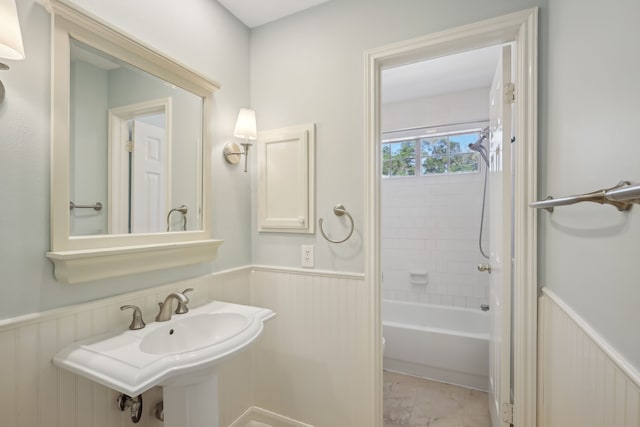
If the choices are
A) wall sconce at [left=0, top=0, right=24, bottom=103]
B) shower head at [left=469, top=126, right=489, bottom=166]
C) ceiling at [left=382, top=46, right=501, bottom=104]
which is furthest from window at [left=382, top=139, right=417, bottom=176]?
wall sconce at [left=0, top=0, right=24, bottom=103]

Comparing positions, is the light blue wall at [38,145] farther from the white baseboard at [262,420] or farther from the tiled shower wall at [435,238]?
the tiled shower wall at [435,238]

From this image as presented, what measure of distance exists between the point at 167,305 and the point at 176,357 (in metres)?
0.40

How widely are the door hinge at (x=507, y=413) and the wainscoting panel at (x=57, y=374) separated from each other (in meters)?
1.54

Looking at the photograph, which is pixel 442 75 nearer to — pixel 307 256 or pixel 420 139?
pixel 420 139

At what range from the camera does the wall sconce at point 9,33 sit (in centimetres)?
79

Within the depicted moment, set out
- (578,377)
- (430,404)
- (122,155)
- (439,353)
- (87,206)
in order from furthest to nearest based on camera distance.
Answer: (439,353) → (430,404) → (122,155) → (87,206) → (578,377)

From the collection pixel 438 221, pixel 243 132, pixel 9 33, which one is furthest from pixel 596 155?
pixel 438 221

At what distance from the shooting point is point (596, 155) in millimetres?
768

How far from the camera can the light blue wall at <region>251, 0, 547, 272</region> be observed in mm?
1513

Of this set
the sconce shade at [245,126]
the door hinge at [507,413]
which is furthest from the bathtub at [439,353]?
the sconce shade at [245,126]

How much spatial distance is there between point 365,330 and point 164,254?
103 centimetres

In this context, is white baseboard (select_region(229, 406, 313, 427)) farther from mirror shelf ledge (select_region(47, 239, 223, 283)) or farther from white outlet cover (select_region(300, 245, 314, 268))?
mirror shelf ledge (select_region(47, 239, 223, 283))

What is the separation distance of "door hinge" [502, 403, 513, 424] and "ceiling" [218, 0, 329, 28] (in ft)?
7.18

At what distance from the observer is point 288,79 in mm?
1762
